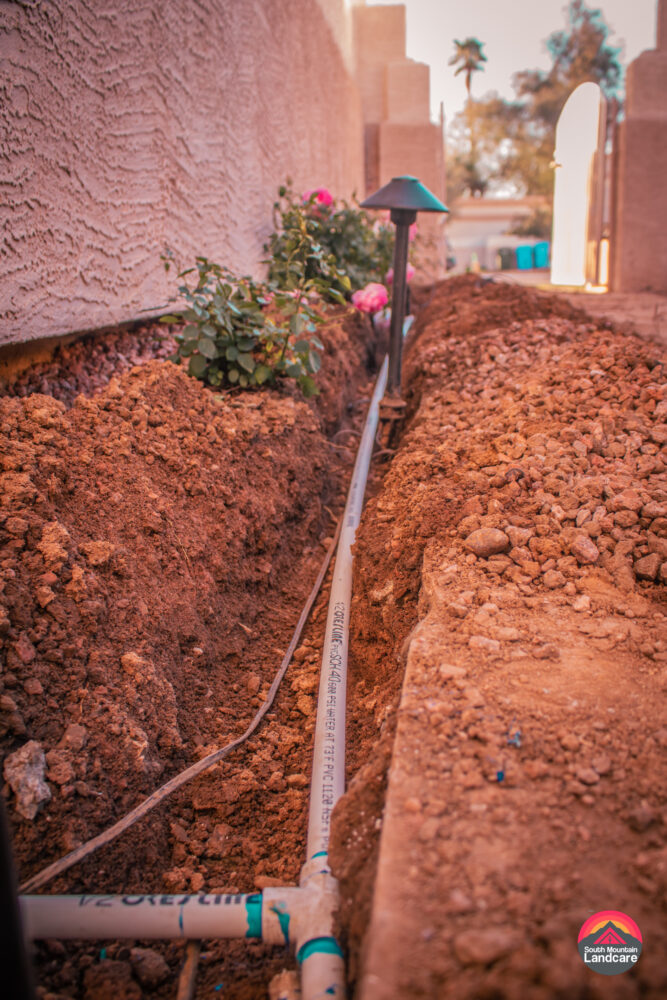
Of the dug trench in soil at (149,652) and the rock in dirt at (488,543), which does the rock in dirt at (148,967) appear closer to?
the dug trench in soil at (149,652)

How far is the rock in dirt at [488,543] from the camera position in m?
1.65

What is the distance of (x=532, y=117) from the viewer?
2369 cm

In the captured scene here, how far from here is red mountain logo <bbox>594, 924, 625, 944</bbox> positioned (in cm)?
83

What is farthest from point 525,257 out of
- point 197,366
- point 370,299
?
point 197,366

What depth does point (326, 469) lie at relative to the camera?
2.91 m

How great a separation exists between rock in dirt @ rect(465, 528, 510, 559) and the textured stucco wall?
4.98ft

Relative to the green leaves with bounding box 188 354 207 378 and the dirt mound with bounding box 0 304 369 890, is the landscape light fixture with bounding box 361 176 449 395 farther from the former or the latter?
the green leaves with bounding box 188 354 207 378

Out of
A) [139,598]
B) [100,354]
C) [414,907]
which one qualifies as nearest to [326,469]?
[100,354]

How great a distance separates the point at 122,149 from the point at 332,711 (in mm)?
2256

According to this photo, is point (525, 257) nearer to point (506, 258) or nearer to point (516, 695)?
point (506, 258)

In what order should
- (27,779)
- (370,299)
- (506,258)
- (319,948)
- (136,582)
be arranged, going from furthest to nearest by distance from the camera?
(506,258) → (370,299) → (136,582) → (27,779) → (319,948)

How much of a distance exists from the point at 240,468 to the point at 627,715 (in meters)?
1.49

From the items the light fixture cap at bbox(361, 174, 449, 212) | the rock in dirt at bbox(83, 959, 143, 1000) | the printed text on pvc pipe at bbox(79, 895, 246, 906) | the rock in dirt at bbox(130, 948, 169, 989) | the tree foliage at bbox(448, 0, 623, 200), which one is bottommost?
the rock in dirt at bbox(130, 948, 169, 989)
